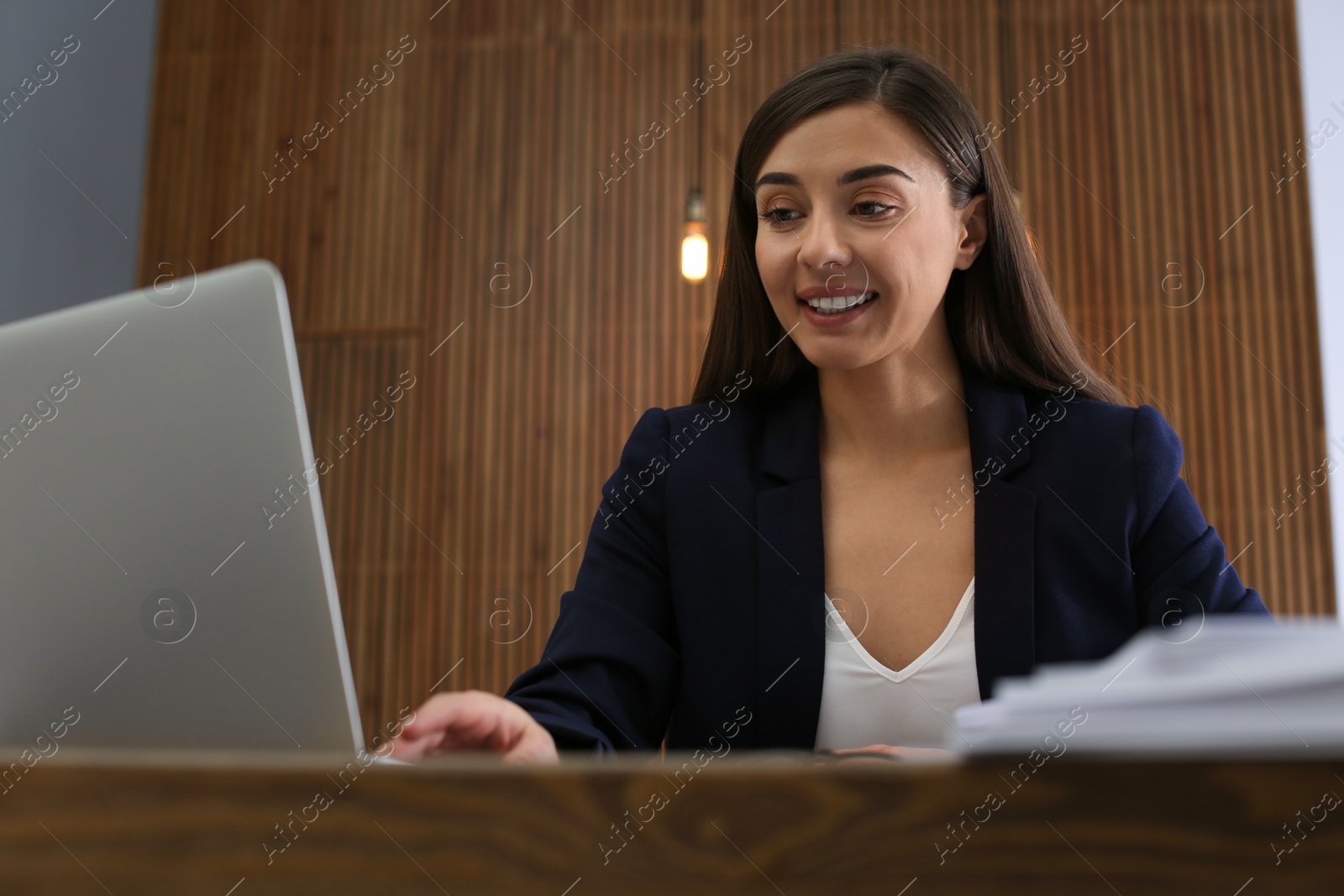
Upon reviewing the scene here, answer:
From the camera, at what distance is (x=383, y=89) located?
4914mm

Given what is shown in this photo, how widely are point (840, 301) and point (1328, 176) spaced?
12.0ft

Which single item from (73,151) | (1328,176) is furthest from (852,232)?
(73,151)

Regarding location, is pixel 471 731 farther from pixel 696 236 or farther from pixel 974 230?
pixel 696 236

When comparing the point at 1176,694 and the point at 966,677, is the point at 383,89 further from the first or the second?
the point at 1176,694

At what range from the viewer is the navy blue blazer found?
4.72 ft

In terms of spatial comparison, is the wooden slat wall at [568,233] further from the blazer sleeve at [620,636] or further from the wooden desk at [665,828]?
the wooden desk at [665,828]

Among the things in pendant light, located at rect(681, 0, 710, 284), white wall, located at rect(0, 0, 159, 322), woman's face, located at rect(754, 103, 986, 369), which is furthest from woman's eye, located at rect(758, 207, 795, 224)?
white wall, located at rect(0, 0, 159, 322)

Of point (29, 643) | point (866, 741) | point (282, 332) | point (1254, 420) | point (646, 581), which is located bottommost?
point (1254, 420)

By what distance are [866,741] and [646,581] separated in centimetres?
35

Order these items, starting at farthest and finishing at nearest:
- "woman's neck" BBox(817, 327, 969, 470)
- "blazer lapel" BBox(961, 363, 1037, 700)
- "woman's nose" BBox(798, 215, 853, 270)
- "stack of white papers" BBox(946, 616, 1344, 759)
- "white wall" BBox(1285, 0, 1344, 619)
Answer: "white wall" BBox(1285, 0, 1344, 619) < "woman's neck" BBox(817, 327, 969, 470) < "woman's nose" BBox(798, 215, 853, 270) < "blazer lapel" BBox(961, 363, 1037, 700) < "stack of white papers" BBox(946, 616, 1344, 759)

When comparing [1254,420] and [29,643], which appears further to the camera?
[1254,420]

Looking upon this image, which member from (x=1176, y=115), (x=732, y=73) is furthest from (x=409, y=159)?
(x=1176, y=115)

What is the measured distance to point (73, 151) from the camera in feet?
14.9

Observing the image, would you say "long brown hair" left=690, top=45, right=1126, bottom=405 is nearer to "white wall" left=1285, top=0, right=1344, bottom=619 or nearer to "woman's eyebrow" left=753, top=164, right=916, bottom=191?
"woman's eyebrow" left=753, top=164, right=916, bottom=191
